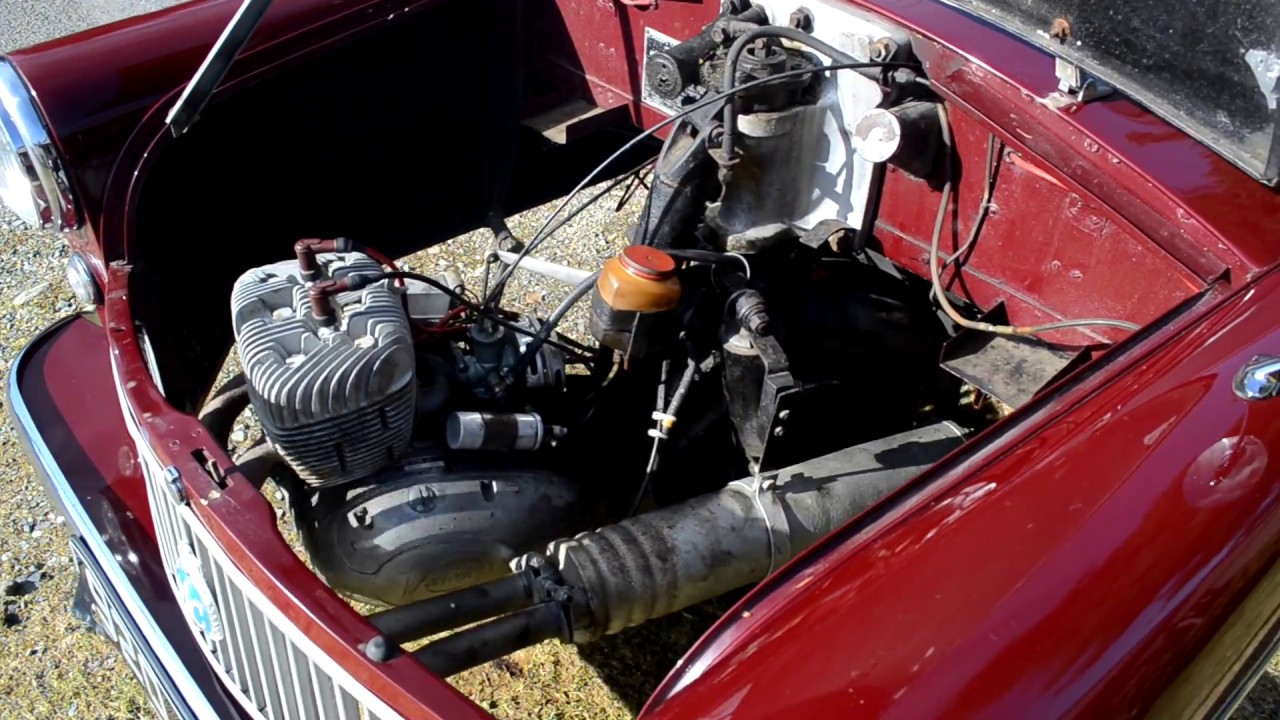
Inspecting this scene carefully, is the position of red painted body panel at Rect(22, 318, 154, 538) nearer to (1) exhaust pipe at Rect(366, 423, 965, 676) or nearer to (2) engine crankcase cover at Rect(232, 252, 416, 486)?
(2) engine crankcase cover at Rect(232, 252, 416, 486)

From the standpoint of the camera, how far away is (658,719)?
1.09 metres

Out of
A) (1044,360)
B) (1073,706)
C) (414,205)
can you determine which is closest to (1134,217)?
(1044,360)

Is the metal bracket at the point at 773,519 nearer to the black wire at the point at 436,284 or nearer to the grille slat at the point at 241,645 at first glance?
the black wire at the point at 436,284

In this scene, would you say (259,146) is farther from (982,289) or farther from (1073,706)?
(1073,706)

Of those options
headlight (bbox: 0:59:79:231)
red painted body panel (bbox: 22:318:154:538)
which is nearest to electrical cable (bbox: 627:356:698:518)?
red painted body panel (bbox: 22:318:154:538)

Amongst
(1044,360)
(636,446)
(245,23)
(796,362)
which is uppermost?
(245,23)

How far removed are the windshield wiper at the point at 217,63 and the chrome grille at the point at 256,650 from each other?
1.85ft

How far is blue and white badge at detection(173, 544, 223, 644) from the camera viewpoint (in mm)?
1506

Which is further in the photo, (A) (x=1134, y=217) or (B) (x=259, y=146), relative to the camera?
(B) (x=259, y=146)

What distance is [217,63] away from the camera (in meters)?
1.67

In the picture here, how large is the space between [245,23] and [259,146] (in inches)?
20.8

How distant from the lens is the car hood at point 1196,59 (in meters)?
1.51

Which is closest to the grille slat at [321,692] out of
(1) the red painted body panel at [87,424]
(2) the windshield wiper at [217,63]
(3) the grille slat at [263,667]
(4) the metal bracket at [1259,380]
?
(3) the grille slat at [263,667]

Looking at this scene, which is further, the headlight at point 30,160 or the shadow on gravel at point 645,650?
the shadow on gravel at point 645,650
